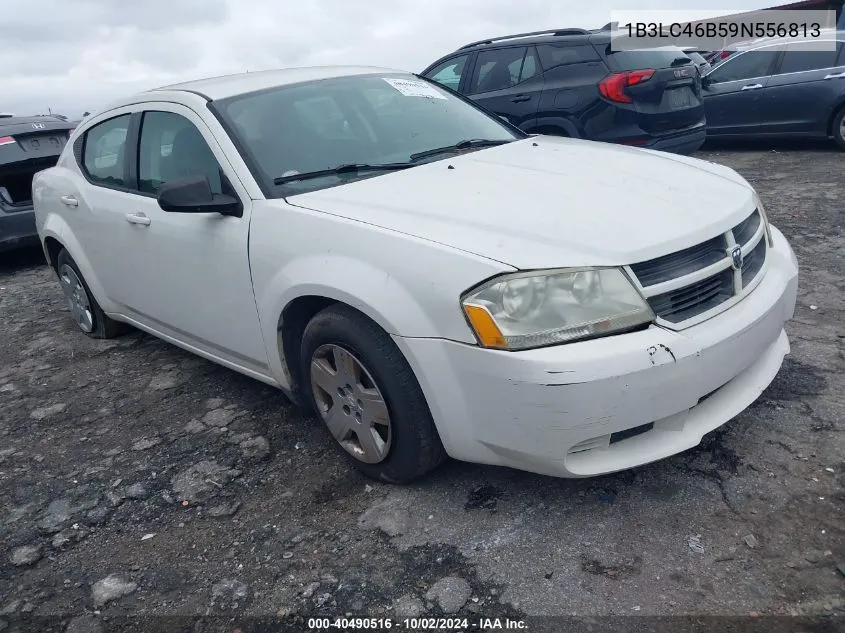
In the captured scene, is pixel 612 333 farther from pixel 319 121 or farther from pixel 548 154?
pixel 319 121

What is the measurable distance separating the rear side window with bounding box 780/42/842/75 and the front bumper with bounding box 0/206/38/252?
8560 mm

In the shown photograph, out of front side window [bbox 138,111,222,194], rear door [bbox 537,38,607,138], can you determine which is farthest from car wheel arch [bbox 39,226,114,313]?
rear door [bbox 537,38,607,138]

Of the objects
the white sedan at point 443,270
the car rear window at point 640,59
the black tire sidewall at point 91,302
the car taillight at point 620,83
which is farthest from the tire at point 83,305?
the car rear window at point 640,59

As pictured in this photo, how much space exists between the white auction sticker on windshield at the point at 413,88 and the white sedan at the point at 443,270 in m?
0.02

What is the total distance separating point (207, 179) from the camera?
10.5ft

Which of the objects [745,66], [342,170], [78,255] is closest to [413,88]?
[342,170]

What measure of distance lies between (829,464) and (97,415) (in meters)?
3.33

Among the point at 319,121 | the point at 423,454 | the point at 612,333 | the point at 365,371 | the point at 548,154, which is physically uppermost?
the point at 319,121

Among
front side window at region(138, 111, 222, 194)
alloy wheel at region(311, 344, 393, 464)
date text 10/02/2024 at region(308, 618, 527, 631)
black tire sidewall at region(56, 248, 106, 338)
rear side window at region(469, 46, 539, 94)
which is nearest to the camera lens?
date text 10/02/2024 at region(308, 618, 527, 631)

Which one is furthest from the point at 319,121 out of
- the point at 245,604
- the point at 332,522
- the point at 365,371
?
the point at 245,604

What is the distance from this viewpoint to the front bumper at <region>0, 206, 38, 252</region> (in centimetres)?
650

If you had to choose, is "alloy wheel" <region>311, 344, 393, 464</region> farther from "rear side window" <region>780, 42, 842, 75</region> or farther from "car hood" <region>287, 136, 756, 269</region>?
"rear side window" <region>780, 42, 842, 75</region>

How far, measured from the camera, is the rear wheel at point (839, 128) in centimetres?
859

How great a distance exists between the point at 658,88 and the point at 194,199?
484cm
